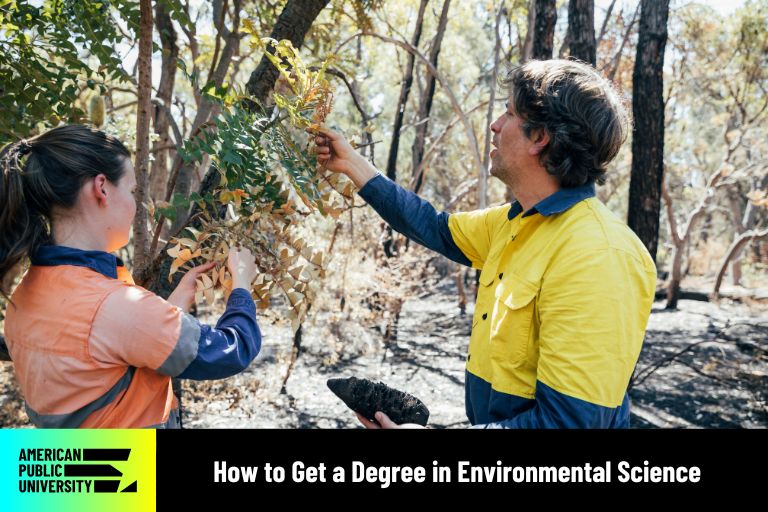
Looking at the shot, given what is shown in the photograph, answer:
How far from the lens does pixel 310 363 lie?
6.98 m

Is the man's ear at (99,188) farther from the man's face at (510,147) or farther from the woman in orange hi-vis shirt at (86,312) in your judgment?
the man's face at (510,147)

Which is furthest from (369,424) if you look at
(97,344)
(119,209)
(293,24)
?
(293,24)

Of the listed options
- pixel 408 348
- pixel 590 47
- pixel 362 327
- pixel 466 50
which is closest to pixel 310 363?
pixel 362 327

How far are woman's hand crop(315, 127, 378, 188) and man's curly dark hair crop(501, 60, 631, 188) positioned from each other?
1.85ft

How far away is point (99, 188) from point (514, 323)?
3.32ft

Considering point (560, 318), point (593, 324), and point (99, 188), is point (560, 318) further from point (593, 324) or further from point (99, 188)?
point (99, 188)

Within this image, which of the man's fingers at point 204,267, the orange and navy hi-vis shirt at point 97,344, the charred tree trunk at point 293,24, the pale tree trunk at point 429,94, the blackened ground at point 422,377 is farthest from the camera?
the pale tree trunk at point 429,94

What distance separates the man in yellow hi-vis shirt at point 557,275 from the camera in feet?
4.33

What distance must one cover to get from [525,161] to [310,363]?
18.7 feet

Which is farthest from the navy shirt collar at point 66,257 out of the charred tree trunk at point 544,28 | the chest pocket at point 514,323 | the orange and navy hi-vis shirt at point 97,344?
the charred tree trunk at point 544,28

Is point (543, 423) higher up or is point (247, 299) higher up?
point (247, 299)

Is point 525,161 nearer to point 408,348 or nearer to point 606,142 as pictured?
point 606,142

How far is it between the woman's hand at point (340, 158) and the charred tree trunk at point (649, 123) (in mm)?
3013

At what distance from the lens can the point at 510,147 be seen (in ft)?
5.37
